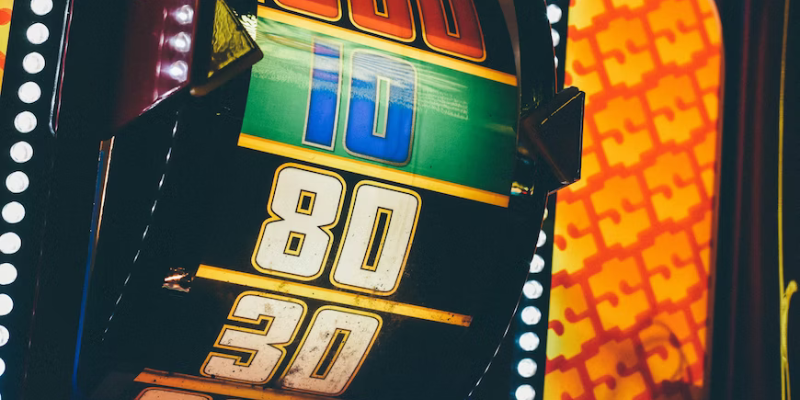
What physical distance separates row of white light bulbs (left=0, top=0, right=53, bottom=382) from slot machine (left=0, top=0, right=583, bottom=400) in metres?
0.02

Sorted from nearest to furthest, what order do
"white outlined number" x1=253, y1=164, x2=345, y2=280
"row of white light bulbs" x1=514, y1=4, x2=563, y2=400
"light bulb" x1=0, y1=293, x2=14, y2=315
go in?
1. "white outlined number" x1=253, y1=164, x2=345, y2=280
2. "light bulb" x1=0, y1=293, x2=14, y2=315
3. "row of white light bulbs" x1=514, y1=4, x2=563, y2=400

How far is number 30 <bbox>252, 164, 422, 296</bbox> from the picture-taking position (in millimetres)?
870

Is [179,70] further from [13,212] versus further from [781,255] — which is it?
[781,255]

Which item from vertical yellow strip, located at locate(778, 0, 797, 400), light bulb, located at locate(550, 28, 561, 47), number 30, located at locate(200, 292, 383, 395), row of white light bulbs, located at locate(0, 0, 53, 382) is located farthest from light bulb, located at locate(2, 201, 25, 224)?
vertical yellow strip, located at locate(778, 0, 797, 400)

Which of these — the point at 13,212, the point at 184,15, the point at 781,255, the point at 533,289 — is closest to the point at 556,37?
the point at 533,289

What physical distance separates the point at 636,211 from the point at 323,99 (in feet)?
3.09

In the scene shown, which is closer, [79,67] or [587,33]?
[79,67]

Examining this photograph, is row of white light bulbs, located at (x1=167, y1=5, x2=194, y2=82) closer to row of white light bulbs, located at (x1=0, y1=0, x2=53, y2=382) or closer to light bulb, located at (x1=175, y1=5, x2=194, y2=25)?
light bulb, located at (x1=175, y1=5, x2=194, y2=25)

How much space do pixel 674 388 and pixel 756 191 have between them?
1.85ft

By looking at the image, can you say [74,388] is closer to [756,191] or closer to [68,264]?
[68,264]

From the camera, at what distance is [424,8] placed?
3.30ft

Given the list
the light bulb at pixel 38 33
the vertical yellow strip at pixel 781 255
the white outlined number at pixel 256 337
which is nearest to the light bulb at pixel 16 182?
the light bulb at pixel 38 33

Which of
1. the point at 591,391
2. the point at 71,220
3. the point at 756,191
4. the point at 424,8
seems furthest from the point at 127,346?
the point at 756,191

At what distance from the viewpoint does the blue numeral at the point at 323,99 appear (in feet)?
2.89
